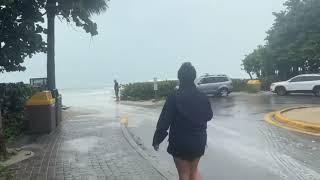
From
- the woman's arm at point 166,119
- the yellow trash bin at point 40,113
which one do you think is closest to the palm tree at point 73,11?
the yellow trash bin at point 40,113

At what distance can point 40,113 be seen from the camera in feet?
54.2

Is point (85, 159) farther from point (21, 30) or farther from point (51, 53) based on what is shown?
point (51, 53)

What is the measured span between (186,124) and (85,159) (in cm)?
546

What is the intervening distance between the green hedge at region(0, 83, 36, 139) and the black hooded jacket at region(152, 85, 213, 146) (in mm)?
10315

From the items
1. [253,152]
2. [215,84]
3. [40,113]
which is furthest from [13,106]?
[215,84]

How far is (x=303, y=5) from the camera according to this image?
4434cm

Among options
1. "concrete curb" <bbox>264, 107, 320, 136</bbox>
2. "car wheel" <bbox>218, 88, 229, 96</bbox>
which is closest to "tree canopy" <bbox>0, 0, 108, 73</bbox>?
"concrete curb" <bbox>264, 107, 320, 136</bbox>

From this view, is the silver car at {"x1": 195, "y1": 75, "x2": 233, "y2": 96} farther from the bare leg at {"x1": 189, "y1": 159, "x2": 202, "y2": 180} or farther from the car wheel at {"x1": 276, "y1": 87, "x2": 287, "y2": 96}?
the bare leg at {"x1": 189, "y1": 159, "x2": 202, "y2": 180}

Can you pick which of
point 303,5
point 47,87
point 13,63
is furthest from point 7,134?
point 303,5

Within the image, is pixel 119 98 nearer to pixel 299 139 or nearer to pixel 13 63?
pixel 13 63

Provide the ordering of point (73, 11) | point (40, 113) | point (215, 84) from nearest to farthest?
point (40, 113)
point (73, 11)
point (215, 84)

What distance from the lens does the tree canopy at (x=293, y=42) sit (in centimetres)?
4269

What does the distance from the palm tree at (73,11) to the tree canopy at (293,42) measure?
21424 mm

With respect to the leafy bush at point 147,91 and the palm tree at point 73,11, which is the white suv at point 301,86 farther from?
the palm tree at point 73,11
